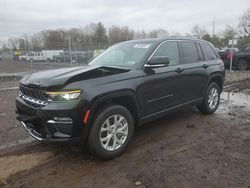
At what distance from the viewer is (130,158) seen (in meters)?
3.41

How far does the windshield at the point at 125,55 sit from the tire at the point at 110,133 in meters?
0.91

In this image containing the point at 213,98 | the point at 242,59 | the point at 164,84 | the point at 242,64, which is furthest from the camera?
the point at 242,64

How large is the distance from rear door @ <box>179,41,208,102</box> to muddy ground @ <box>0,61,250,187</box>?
0.70 m

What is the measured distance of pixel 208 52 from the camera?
5.49 m

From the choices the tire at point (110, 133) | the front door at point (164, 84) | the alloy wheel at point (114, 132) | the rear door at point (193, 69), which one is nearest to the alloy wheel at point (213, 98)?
the rear door at point (193, 69)

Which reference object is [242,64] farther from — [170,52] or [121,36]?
[121,36]

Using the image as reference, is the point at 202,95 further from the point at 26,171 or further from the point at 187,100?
the point at 26,171

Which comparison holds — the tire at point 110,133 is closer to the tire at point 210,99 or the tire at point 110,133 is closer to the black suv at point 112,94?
the black suv at point 112,94

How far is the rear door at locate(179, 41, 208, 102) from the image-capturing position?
4.63 metres

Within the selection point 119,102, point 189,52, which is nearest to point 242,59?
point 189,52

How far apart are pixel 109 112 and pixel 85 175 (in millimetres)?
909

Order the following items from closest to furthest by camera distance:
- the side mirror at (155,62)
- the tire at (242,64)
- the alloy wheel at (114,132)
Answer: the alloy wheel at (114,132)
the side mirror at (155,62)
the tire at (242,64)

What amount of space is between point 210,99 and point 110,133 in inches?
128

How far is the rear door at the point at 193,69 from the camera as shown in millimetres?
4633
